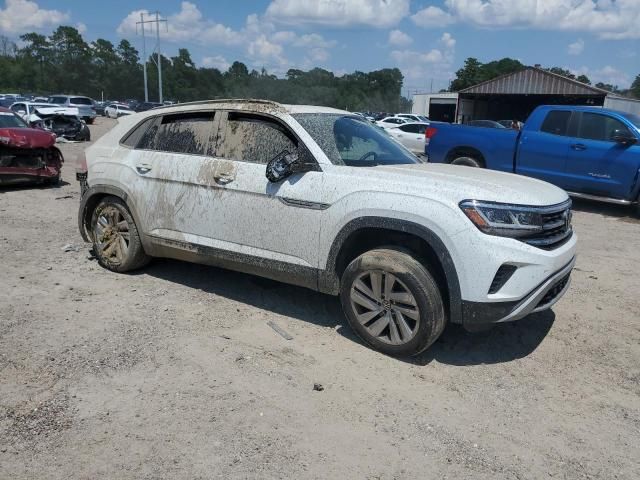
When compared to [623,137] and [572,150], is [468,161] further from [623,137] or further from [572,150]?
[623,137]

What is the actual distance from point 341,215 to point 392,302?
73 centimetres

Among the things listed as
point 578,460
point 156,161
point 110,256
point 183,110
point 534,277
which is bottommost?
point 578,460

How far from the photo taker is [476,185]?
381 cm

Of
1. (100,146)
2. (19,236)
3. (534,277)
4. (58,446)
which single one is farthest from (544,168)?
(58,446)

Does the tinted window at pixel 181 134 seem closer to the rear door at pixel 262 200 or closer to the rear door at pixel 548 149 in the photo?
the rear door at pixel 262 200

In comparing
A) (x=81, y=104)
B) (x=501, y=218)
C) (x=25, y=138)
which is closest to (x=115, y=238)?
(x=501, y=218)

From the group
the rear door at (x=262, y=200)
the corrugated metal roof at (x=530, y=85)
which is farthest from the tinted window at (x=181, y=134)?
the corrugated metal roof at (x=530, y=85)

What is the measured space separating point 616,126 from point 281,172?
7857 millimetres

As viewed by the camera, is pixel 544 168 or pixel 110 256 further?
pixel 544 168

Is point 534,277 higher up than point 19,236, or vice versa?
point 534,277

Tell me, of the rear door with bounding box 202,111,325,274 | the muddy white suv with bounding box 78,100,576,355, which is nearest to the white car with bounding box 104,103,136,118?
the muddy white suv with bounding box 78,100,576,355

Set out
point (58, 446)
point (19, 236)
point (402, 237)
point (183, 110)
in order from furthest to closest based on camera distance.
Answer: point (19, 236), point (183, 110), point (402, 237), point (58, 446)

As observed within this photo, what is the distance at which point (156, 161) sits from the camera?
5.07 meters

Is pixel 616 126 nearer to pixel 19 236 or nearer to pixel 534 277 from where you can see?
pixel 534 277
